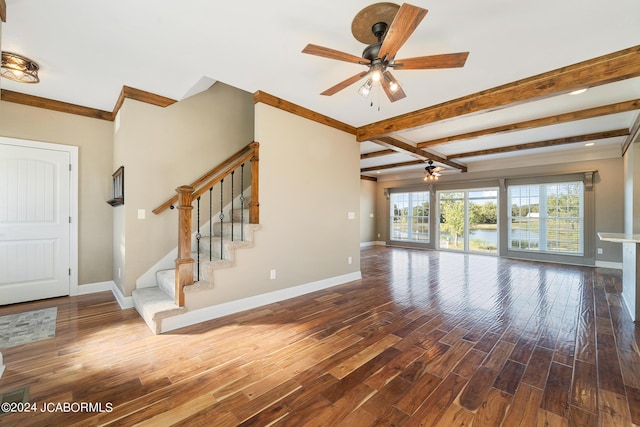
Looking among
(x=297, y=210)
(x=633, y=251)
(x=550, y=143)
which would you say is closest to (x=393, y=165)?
(x=550, y=143)

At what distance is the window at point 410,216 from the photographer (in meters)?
9.12

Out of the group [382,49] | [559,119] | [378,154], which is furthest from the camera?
[378,154]

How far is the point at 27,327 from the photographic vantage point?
273cm

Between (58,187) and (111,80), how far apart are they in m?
1.80

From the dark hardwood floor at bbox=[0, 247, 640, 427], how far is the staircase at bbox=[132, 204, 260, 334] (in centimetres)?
18

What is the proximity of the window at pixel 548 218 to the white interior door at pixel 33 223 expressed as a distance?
9671mm

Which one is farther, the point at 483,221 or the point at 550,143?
the point at 483,221

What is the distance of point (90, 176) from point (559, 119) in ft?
23.4

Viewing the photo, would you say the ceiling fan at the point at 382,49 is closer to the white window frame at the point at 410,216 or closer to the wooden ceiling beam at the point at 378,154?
the wooden ceiling beam at the point at 378,154

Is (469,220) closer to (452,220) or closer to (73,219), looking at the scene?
(452,220)

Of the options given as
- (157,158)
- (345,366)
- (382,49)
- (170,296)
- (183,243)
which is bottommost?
(345,366)

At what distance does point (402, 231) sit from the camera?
9.71 meters

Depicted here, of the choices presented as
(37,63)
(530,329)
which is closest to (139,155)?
(37,63)

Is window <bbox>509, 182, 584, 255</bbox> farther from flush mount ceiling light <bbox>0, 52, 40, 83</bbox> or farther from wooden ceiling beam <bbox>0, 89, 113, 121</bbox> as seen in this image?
flush mount ceiling light <bbox>0, 52, 40, 83</bbox>
